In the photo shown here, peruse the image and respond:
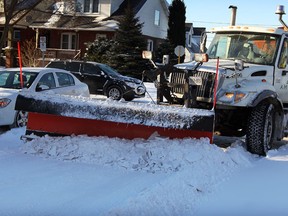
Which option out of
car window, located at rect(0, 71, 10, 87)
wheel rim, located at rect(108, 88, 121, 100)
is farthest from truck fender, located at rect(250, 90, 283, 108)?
wheel rim, located at rect(108, 88, 121, 100)

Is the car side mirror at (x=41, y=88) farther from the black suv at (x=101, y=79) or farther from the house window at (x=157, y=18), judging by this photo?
the house window at (x=157, y=18)

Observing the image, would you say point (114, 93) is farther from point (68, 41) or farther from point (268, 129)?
point (68, 41)

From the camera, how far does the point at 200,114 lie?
6.39m

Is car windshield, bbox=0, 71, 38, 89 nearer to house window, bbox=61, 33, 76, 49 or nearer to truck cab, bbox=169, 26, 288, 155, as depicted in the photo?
truck cab, bbox=169, 26, 288, 155

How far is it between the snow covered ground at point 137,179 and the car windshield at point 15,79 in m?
2.73

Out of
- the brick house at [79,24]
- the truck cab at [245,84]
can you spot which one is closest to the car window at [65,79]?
the truck cab at [245,84]

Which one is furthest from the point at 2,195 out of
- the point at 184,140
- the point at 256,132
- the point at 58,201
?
the point at 256,132

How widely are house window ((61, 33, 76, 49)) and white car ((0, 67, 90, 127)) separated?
83.0 ft

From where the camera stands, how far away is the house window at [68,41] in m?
36.4

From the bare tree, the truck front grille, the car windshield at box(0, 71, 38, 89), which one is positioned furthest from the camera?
the bare tree

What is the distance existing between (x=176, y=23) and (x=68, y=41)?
9.12 m

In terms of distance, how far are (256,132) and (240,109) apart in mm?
556

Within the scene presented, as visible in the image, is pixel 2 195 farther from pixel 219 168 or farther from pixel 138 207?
pixel 219 168

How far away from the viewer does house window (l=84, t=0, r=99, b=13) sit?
35.2 meters
